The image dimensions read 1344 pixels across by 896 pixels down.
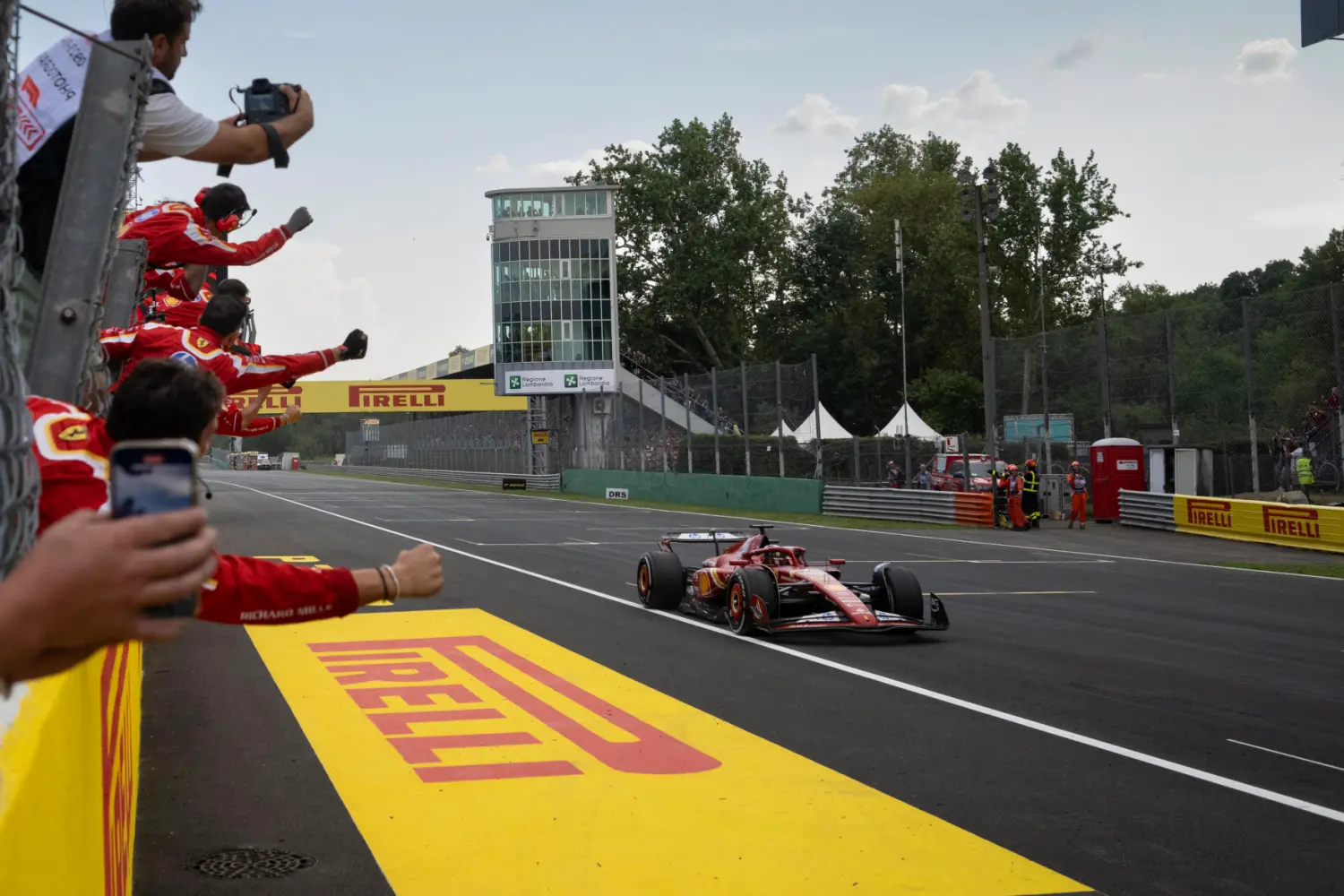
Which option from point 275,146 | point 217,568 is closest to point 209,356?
point 275,146

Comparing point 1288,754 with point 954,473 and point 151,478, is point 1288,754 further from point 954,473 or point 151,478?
point 954,473

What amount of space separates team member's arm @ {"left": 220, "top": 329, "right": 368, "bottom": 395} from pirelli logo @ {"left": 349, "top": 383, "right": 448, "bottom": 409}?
74.4 metres

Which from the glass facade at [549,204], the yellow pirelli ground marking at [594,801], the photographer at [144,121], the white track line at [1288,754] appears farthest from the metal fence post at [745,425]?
the photographer at [144,121]

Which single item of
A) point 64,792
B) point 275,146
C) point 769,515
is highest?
point 275,146

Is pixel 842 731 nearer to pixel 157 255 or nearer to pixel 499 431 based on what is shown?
pixel 157 255

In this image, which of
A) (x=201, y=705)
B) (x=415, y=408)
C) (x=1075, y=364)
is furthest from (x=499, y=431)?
(x=201, y=705)

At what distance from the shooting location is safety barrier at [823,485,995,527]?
28.4 metres

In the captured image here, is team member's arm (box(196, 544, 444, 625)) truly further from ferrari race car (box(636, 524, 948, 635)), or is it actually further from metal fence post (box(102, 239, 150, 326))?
ferrari race car (box(636, 524, 948, 635))

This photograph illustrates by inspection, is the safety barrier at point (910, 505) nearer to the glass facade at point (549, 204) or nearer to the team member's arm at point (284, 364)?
the team member's arm at point (284, 364)

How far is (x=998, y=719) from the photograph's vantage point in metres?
8.12

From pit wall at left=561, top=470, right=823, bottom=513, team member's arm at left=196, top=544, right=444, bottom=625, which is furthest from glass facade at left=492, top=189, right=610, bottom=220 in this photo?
team member's arm at left=196, top=544, right=444, bottom=625

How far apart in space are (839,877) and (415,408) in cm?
7723

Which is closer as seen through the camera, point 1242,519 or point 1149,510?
point 1242,519

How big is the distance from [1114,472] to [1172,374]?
7.59 feet
